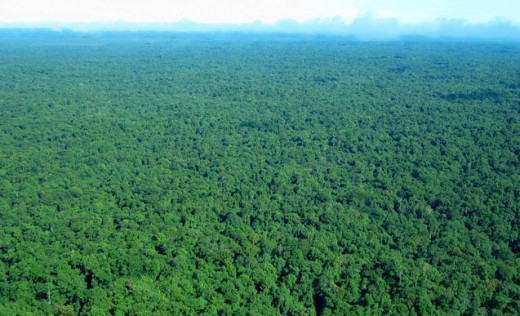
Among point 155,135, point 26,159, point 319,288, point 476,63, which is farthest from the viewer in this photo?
point 476,63

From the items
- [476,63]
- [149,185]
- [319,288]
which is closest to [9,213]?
[149,185]

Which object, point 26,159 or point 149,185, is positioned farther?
point 26,159

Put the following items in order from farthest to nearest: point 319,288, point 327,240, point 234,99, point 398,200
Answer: point 234,99
point 398,200
point 327,240
point 319,288

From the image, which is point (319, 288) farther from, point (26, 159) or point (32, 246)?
point (26, 159)

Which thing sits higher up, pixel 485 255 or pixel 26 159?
pixel 26 159

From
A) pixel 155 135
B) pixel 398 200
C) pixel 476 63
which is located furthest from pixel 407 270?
pixel 476 63

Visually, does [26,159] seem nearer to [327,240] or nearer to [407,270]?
[327,240]
